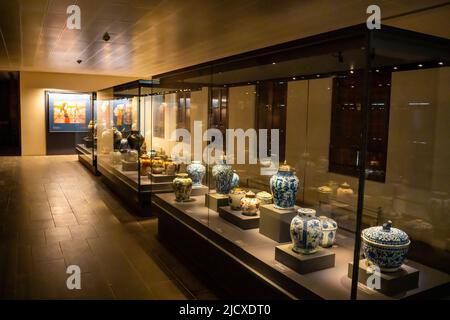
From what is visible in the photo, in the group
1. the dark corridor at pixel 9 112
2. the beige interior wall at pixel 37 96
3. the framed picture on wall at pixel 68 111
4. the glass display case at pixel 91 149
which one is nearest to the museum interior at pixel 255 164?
the glass display case at pixel 91 149

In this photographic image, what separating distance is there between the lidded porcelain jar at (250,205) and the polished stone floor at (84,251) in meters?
0.70

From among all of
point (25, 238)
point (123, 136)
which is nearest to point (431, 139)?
point (25, 238)

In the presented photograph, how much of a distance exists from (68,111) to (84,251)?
9.68 m

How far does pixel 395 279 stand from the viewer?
224 centimetres

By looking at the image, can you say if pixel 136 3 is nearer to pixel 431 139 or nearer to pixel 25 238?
pixel 25 238

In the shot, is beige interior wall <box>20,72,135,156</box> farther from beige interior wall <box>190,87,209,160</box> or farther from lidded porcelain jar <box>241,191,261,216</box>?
lidded porcelain jar <box>241,191,261,216</box>

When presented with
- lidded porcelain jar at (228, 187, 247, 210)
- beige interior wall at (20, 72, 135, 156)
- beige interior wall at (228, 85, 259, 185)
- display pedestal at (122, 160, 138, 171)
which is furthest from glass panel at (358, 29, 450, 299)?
beige interior wall at (20, 72, 135, 156)

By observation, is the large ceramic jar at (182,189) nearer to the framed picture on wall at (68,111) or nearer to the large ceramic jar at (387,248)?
the large ceramic jar at (387,248)

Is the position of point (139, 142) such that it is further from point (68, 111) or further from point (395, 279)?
point (68, 111)

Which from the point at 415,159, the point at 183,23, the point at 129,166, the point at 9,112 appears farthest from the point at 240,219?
the point at 9,112

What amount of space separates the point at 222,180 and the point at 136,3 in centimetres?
201

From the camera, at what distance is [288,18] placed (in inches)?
174

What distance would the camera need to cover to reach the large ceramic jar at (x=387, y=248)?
91.0 inches

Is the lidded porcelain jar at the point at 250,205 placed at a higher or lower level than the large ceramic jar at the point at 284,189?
lower
